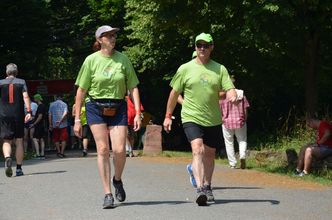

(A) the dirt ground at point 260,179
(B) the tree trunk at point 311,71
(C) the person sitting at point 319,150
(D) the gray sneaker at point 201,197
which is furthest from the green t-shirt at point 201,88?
(B) the tree trunk at point 311,71

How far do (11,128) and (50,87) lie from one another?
2115 cm

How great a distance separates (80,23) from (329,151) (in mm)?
24281

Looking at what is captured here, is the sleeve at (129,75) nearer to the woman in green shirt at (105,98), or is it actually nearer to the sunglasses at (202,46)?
the woman in green shirt at (105,98)

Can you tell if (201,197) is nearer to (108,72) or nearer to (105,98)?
(105,98)

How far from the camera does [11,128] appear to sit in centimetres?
1369

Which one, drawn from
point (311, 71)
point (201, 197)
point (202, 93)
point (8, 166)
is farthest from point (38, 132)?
point (201, 197)

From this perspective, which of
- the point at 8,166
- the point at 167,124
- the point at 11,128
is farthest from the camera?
the point at 11,128

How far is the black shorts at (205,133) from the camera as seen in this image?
30.0ft

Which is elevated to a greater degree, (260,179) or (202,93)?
(202,93)

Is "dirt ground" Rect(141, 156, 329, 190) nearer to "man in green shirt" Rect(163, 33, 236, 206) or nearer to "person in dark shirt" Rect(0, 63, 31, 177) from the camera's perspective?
"man in green shirt" Rect(163, 33, 236, 206)

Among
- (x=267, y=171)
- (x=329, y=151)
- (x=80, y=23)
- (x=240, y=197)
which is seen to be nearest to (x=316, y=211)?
(x=240, y=197)

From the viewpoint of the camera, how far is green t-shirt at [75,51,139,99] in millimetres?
8969

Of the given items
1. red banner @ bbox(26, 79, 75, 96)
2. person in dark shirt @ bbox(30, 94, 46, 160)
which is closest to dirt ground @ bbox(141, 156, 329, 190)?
person in dark shirt @ bbox(30, 94, 46, 160)

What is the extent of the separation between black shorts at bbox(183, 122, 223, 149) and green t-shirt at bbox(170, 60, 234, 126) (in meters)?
0.05
